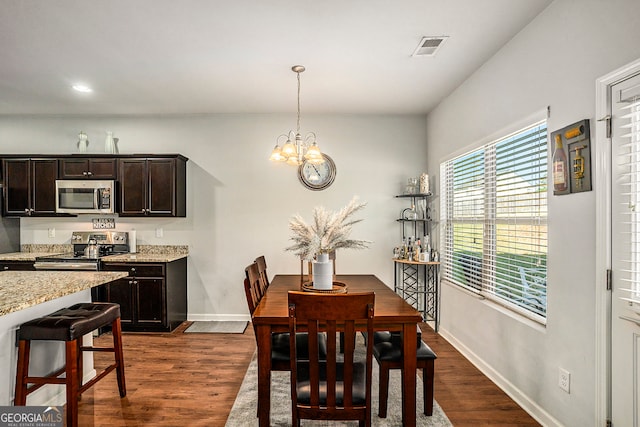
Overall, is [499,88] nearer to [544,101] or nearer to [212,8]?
[544,101]

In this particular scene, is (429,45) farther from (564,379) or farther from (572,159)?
(564,379)

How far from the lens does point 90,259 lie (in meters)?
4.22

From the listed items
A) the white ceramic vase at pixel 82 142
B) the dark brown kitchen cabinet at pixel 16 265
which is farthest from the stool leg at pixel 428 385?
the white ceramic vase at pixel 82 142

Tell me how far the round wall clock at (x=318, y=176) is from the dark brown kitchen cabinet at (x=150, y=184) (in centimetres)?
156

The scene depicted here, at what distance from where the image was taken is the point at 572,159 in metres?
2.13

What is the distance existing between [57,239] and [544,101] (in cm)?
559

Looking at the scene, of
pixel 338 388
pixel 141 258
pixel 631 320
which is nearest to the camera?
pixel 631 320

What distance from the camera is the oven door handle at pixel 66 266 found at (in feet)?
13.7

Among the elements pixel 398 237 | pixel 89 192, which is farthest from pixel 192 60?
pixel 398 237

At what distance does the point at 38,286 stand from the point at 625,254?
3.32 m

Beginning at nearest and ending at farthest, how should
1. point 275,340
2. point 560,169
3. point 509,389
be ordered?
point 560,169 < point 275,340 < point 509,389

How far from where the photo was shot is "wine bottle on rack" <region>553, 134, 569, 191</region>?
2.19 metres

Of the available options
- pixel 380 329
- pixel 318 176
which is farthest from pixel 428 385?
pixel 318 176

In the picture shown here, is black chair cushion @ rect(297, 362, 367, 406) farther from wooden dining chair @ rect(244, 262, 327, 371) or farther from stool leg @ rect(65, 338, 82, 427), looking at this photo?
stool leg @ rect(65, 338, 82, 427)
